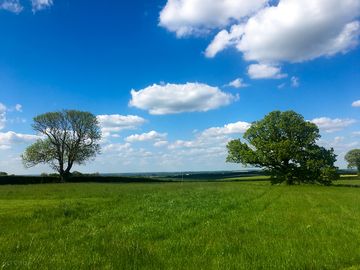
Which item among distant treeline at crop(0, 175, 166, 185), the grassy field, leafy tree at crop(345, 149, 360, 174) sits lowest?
the grassy field

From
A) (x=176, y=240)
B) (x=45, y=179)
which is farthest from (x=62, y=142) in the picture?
(x=176, y=240)

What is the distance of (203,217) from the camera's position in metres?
21.2

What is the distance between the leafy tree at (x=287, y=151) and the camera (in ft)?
233

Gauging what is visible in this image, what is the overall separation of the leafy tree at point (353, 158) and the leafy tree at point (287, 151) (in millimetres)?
104083

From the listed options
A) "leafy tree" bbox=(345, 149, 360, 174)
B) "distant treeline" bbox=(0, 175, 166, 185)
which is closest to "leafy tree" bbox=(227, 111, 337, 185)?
"distant treeline" bbox=(0, 175, 166, 185)

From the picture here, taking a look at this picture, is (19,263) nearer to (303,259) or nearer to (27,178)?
(303,259)

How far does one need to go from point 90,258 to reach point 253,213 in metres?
13.5

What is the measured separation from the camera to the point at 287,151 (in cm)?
7169

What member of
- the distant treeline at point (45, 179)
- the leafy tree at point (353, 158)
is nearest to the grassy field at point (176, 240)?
the distant treeline at point (45, 179)

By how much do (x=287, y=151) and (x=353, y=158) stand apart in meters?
110

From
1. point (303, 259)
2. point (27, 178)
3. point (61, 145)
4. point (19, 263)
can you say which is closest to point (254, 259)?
point (303, 259)

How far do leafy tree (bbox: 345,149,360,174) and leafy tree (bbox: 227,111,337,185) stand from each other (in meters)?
104

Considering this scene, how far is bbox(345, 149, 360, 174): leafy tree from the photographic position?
550ft

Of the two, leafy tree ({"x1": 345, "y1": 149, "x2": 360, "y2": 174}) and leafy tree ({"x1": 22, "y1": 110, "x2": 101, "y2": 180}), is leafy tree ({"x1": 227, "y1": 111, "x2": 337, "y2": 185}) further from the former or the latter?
leafy tree ({"x1": 345, "y1": 149, "x2": 360, "y2": 174})
